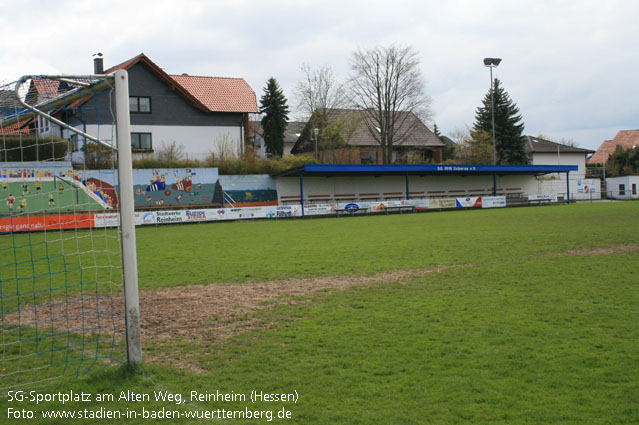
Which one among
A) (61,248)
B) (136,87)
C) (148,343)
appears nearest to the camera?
(148,343)

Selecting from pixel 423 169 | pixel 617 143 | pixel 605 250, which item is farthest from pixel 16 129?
pixel 617 143

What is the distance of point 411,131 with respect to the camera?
189ft

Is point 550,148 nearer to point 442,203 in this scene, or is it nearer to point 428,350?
point 442,203

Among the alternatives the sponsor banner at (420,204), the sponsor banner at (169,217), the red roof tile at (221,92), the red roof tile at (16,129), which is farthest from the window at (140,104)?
the red roof tile at (16,129)

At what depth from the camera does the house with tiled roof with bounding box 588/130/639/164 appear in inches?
3231

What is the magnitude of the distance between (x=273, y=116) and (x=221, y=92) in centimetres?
1236

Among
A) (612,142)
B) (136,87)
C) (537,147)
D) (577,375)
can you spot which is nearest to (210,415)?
(577,375)

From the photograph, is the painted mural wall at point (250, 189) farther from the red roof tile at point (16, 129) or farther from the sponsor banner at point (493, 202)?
the red roof tile at point (16, 129)

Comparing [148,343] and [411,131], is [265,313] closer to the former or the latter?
[148,343]

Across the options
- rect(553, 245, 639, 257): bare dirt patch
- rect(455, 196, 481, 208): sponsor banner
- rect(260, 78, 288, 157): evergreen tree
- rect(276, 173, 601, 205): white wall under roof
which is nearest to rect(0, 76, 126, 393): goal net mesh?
rect(553, 245, 639, 257): bare dirt patch

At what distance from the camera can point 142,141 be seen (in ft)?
131

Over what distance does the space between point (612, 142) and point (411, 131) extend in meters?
48.0

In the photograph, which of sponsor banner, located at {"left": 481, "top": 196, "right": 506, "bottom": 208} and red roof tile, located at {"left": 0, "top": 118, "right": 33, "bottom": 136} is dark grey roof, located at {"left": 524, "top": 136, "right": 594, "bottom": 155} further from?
red roof tile, located at {"left": 0, "top": 118, "right": 33, "bottom": 136}

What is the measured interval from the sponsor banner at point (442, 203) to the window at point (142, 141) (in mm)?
22961
